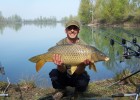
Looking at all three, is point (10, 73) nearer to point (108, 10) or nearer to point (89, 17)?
point (108, 10)

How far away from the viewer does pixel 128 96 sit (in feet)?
15.4

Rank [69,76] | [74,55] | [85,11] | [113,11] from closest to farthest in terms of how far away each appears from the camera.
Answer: [74,55] < [69,76] < [113,11] < [85,11]

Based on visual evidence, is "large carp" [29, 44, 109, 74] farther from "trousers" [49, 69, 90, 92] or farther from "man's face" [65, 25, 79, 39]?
"trousers" [49, 69, 90, 92]

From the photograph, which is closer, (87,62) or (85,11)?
(87,62)

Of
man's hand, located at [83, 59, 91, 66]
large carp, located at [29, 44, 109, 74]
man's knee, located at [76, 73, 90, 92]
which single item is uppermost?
large carp, located at [29, 44, 109, 74]

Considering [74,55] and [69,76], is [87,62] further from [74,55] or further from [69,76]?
[69,76]

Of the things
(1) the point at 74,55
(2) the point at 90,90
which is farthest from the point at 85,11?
(1) the point at 74,55

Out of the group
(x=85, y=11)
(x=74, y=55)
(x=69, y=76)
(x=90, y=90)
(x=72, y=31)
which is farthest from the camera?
(x=85, y=11)

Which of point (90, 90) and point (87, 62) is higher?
point (87, 62)

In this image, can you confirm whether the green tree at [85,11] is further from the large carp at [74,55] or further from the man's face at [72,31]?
the large carp at [74,55]

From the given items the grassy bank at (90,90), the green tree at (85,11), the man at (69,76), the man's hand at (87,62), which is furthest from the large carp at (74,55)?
the green tree at (85,11)

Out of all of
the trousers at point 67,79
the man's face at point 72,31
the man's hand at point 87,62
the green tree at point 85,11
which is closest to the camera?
the man's hand at point 87,62

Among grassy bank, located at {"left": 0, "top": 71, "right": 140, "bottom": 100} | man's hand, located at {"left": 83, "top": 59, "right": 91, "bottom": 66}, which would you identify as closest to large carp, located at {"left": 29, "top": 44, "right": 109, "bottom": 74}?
man's hand, located at {"left": 83, "top": 59, "right": 91, "bottom": 66}

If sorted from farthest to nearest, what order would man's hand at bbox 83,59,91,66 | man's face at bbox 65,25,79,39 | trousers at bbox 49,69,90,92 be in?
trousers at bbox 49,69,90,92, man's face at bbox 65,25,79,39, man's hand at bbox 83,59,91,66
